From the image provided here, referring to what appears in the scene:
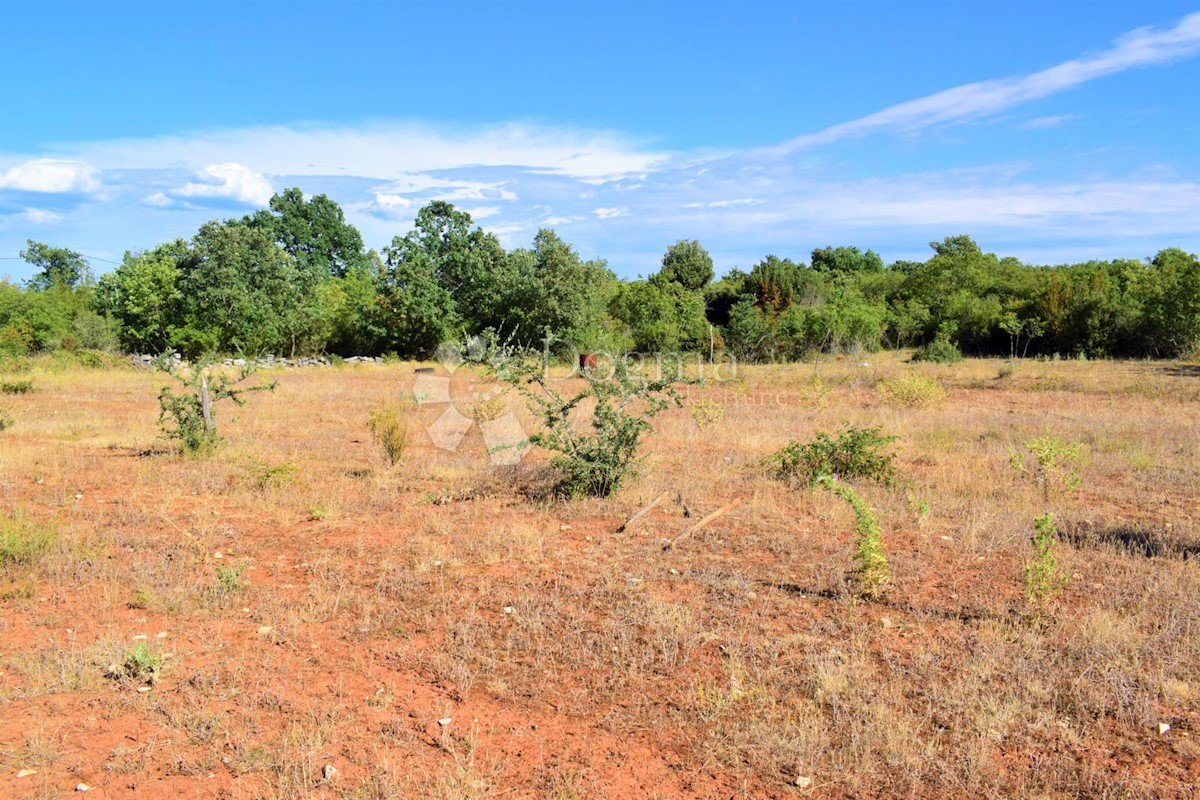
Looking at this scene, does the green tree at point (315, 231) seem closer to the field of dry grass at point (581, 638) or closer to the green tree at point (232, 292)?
the green tree at point (232, 292)

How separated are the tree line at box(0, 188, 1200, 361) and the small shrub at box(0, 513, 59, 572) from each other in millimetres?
24137

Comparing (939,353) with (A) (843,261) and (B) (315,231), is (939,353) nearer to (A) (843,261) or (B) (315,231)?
(A) (843,261)

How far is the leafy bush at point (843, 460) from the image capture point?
370 inches

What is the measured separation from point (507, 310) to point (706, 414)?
20939mm

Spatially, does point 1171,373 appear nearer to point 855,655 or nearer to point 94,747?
point 855,655

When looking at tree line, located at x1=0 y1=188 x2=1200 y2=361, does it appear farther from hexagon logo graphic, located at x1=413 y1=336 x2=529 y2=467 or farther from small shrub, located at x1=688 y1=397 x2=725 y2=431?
small shrub, located at x1=688 y1=397 x2=725 y2=431

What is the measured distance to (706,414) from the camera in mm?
14969

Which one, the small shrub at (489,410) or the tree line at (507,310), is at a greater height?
the tree line at (507,310)

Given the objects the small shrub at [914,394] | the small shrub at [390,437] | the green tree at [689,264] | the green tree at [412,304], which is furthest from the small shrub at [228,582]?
the green tree at [689,264]

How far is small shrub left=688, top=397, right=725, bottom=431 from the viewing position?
14.0 m

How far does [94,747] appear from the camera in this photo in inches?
144

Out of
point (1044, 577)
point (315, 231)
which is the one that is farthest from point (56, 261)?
point (1044, 577)

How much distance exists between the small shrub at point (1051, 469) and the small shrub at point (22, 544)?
31.0 feet

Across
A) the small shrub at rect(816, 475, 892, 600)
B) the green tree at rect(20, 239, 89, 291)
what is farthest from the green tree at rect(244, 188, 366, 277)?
the small shrub at rect(816, 475, 892, 600)
